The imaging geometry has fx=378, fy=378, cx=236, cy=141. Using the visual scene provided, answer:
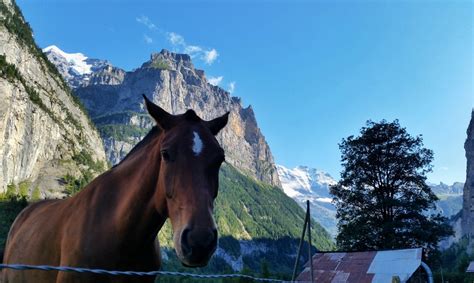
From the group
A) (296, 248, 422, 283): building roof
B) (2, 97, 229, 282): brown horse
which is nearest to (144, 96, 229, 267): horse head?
(2, 97, 229, 282): brown horse

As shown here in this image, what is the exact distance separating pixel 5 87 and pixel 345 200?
78753mm

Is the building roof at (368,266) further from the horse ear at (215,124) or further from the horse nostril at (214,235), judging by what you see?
the horse nostril at (214,235)

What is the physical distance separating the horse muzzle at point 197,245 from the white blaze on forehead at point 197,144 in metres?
0.67

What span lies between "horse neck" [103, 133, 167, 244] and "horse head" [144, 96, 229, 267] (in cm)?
9

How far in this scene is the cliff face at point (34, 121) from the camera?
81.5 m

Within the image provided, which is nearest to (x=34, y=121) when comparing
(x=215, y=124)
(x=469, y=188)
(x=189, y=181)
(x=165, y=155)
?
(x=215, y=124)

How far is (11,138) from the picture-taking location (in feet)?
269

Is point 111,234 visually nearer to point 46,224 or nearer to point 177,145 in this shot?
point 177,145

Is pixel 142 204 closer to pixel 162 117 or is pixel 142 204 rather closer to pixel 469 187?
pixel 162 117

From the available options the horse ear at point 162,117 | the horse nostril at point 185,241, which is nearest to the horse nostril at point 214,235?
the horse nostril at point 185,241

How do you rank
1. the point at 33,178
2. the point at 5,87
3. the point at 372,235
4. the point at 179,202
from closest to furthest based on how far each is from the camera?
the point at 179,202
the point at 372,235
the point at 5,87
the point at 33,178

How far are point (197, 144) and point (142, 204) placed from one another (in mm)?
754

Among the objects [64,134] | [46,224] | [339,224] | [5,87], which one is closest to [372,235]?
[339,224]

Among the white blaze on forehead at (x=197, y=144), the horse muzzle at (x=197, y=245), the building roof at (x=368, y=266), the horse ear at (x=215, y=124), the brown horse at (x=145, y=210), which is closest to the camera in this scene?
the horse muzzle at (x=197, y=245)
